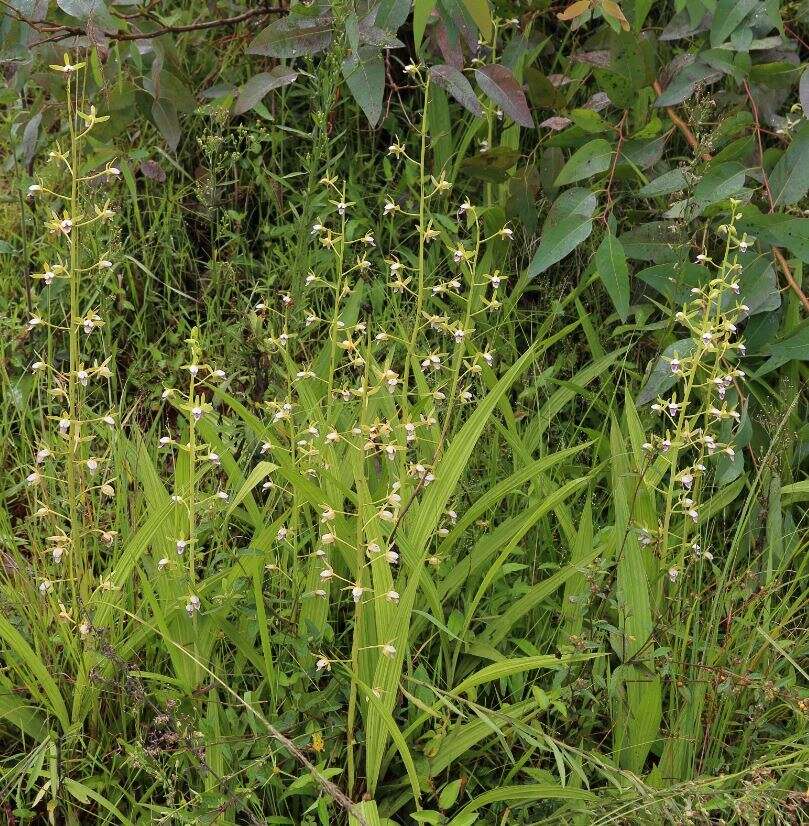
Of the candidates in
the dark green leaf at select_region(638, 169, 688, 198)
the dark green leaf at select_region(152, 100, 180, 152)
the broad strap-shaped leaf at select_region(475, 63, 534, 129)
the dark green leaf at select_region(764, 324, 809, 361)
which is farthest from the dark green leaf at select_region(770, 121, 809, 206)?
the dark green leaf at select_region(152, 100, 180, 152)

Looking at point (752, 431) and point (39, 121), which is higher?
point (39, 121)

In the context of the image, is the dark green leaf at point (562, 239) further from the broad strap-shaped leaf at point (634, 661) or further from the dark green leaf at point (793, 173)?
the broad strap-shaped leaf at point (634, 661)

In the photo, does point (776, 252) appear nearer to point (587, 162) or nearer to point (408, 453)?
point (587, 162)

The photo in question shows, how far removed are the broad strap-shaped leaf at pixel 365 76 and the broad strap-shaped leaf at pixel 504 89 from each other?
24 cm

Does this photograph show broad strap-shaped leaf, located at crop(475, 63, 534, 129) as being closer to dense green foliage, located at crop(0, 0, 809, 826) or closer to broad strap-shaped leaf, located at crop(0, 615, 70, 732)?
dense green foliage, located at crop(0, 0, 809, 826)

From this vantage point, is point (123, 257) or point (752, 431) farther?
point (123, 257)

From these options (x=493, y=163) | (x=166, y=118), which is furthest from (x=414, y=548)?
(x=166, y=118)

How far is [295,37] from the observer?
8.40ft

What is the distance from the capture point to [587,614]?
7.03ft

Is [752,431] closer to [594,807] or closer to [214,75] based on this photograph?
[594,807]

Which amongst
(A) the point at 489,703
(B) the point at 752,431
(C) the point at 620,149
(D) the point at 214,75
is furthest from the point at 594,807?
(D) the point at 214,75

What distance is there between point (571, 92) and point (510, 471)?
3.58 feet

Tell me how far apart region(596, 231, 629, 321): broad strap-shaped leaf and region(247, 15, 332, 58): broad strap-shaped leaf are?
841mm

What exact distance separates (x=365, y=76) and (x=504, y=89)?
0.33 metres
